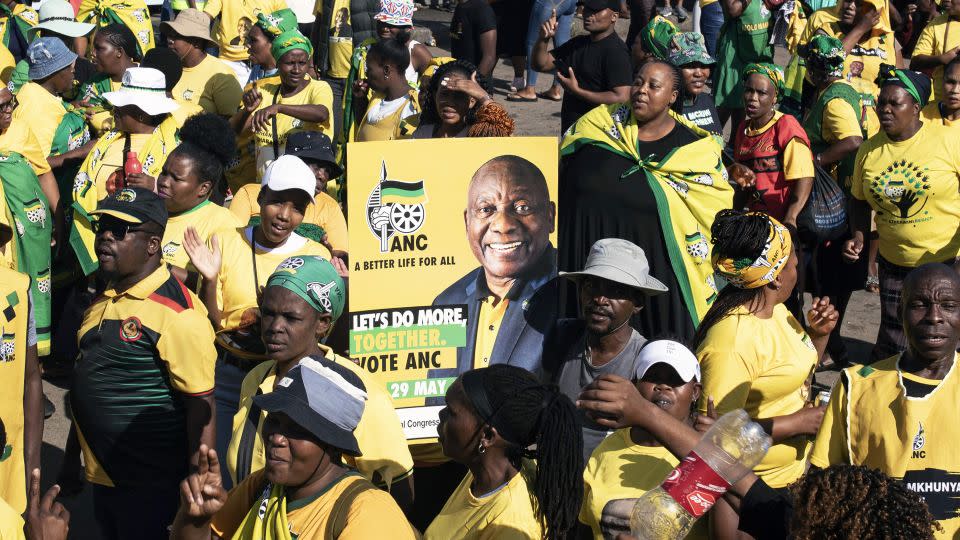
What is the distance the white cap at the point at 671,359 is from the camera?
13.6 feet

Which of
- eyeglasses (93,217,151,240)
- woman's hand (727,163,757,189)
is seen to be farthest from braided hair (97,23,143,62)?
woman's hand (727,163,757,189)

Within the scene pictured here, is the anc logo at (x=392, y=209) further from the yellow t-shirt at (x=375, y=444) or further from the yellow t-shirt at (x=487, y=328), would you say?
the yellow t-shirt at (x=375, y=444)

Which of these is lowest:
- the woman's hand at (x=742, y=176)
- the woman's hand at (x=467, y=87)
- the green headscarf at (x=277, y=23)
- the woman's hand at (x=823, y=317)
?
the woman's hand at (x=823, y=317)

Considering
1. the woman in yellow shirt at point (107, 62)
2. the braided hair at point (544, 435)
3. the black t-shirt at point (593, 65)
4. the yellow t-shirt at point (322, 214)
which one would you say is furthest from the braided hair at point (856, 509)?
the woman in yellow shirt at point (107, 62)

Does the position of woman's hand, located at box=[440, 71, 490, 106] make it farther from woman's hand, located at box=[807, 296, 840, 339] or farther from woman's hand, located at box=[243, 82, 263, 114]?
woman's hand, located at box=[807, 296, 840, 339]

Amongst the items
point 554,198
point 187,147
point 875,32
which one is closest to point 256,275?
point 187,147

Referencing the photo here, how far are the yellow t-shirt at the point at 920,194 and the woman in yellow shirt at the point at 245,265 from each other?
143 inches

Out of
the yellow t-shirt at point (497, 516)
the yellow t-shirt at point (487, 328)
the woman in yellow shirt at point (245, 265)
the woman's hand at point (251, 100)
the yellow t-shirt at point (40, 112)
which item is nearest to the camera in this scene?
the yellow t-shirt at point (497, 516)

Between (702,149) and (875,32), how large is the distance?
4.81m

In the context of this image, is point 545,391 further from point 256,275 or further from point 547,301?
point 256,275

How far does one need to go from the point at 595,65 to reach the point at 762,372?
504 cm

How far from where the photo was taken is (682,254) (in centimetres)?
663

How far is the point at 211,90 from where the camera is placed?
916cm

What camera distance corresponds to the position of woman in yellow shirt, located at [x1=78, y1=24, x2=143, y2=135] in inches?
345
